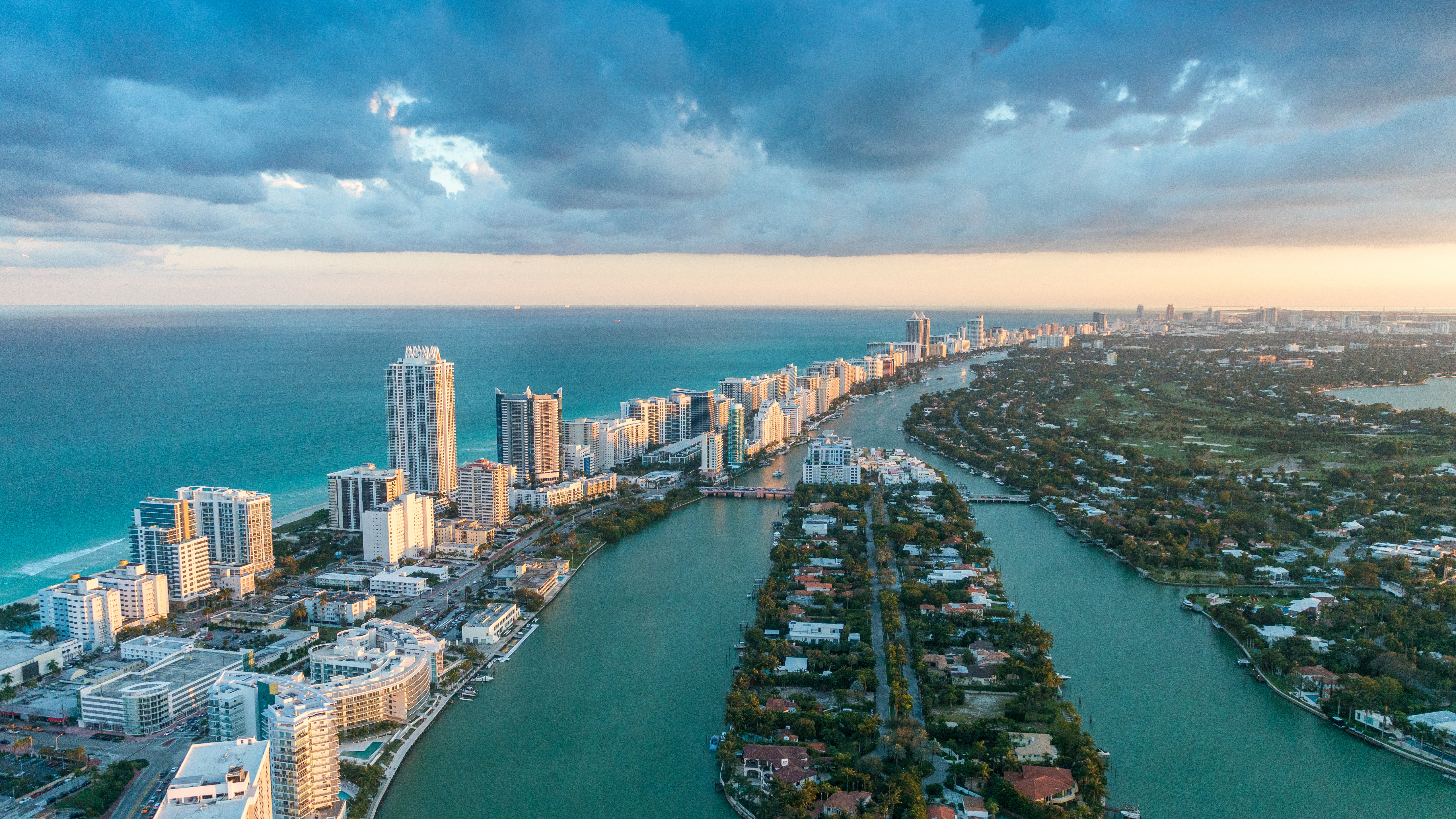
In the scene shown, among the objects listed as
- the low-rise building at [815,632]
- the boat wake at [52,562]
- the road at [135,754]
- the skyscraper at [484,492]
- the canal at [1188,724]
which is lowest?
the canal at [1188,724]

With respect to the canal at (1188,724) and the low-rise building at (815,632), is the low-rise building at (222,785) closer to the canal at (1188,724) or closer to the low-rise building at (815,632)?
the low-rise building at (815,632)

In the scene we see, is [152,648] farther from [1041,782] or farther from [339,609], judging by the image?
[1041,782]

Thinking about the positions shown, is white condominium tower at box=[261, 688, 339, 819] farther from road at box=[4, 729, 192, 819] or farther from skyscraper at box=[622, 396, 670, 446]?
skyscraper at box=[622, 396, 670, 446]

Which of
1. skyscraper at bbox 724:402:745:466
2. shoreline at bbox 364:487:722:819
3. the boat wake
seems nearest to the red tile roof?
shoreline at bbox 364:487:722:819

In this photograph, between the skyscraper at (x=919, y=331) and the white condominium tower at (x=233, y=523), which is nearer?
the white condominium tower at (x=233, y=523)

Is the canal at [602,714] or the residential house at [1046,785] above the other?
the residential house at [1046,785]

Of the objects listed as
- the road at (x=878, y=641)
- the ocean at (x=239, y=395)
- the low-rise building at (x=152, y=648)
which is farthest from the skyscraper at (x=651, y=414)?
the low-rise building at (x=152, y=648)
